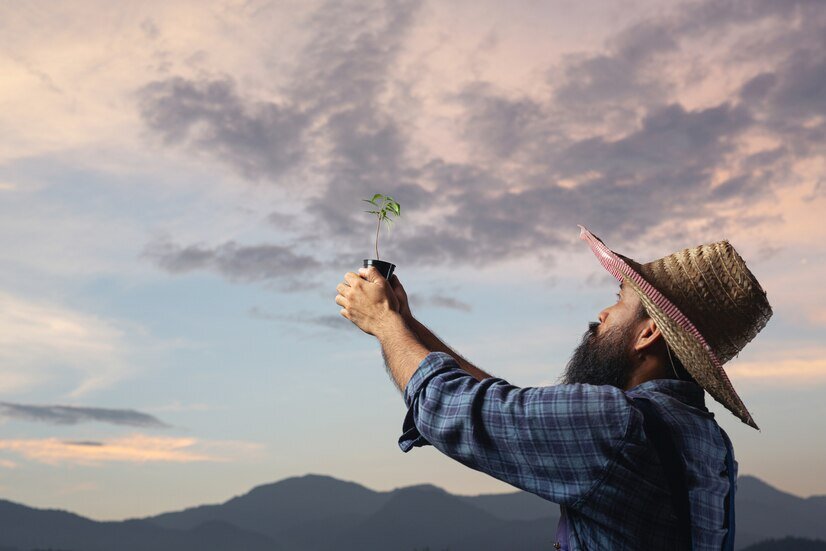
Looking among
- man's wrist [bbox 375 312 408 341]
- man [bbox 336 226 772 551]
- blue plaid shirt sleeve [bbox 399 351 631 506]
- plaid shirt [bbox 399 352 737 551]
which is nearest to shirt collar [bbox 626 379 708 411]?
man [bbox 336 226 772 551]

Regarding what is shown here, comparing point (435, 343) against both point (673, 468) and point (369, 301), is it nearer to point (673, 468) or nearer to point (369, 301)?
point (369, 301)

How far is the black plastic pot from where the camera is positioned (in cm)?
409

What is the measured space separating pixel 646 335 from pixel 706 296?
0.40 metres

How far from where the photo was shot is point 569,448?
123 inches

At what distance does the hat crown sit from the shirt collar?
18.0 inches

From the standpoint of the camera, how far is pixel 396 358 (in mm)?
3551

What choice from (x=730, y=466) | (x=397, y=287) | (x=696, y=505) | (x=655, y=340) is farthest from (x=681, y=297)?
(x=397, y=287)

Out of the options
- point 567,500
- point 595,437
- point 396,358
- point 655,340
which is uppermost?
point 655,340

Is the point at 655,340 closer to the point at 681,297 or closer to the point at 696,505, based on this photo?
the point at 681,297

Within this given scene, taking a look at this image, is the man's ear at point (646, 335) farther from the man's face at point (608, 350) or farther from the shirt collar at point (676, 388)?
the shirt collar at point (676, 388)

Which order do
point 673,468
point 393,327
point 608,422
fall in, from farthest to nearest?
point 393,327, point 673,468, point 608,422

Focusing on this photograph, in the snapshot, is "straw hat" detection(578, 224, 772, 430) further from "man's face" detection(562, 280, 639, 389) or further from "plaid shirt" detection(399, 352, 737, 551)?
"plaid shirt" detection(399, 352, 737, 551)

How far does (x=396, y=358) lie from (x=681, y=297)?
1.59m

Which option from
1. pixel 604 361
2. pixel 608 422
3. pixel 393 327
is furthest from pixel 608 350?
pixel 393 327
